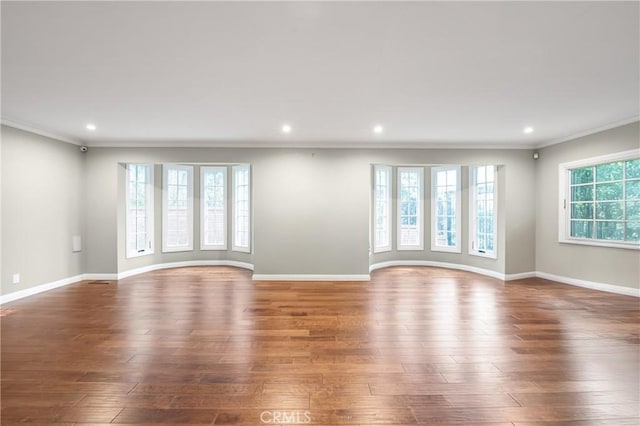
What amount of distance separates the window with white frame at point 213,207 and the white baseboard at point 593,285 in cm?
674

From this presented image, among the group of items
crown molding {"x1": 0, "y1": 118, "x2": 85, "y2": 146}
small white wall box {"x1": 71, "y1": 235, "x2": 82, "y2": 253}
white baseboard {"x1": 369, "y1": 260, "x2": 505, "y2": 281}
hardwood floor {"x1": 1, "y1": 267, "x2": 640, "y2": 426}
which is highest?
crown molding {"x1": 0, "y1": 118, "x2": 85, "y2": 146}

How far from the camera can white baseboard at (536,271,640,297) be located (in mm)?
4379

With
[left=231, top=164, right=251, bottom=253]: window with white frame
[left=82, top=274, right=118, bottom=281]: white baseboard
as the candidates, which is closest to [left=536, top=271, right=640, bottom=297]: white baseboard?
[left=231, top=164, right=251, bottom=253]: window with white frame

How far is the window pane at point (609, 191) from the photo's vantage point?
453 centimetres

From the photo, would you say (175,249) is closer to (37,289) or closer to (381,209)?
(37,289)

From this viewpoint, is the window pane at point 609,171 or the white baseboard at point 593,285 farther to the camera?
the window pane at point 609,171

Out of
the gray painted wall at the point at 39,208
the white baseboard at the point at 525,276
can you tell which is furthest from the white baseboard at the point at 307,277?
the gray painted wall at the point at 39,208

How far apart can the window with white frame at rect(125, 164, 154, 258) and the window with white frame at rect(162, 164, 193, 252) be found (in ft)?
0.97

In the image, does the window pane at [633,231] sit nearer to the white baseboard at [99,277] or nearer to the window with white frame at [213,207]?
the window with white frame at [213,207]

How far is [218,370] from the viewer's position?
2367 millimetres

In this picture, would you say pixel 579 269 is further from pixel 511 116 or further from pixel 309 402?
pixel 309 402

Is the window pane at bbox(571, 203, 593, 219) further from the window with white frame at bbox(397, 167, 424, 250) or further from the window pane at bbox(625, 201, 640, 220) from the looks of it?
the window with white frame at bbox(397, 167, 424, 250)

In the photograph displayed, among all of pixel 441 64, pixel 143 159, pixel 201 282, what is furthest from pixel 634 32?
pixel 143 159

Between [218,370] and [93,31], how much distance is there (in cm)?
269
